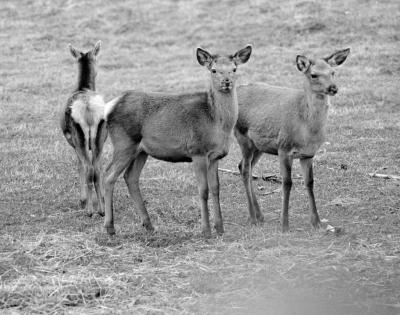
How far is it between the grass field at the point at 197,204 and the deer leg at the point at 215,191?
0.57 ft

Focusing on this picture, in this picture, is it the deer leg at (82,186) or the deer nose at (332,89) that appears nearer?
the deer nose at (332,89)

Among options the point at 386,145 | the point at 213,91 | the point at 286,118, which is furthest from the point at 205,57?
the point at 386,145

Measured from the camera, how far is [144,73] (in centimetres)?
2025

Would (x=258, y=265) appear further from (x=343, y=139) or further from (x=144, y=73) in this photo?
(x=144, y=73)

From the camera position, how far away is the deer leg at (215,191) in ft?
28.6

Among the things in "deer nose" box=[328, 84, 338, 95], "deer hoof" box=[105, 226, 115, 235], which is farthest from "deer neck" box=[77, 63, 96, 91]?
"deer nose" box=[328, 84, 338, 95]

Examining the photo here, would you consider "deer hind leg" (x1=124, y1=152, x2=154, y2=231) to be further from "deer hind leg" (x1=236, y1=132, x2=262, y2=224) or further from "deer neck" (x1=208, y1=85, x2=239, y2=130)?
"deer hind leg" (x1=236, y1=132, x2=262, y2=224)

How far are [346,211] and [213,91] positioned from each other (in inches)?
89.8

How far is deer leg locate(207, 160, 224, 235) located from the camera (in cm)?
872

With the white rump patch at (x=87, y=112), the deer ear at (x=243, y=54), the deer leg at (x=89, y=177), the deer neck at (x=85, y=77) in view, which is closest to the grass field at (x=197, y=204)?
the deer leg at (x=89, y=177)

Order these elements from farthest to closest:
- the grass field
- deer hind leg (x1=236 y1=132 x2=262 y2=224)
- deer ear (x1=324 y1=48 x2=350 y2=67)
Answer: deer hind leg (x1=236 y1=132 x2=262 y2=224) → deer ear (x1=324 y1=48 x2=350 y2=67) → the grass field

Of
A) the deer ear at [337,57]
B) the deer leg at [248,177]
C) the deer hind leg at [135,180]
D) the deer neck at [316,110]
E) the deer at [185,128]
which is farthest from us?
the deer leg at [248,177]

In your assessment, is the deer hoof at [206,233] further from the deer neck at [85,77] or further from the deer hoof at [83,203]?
the deer neck at [85,77]

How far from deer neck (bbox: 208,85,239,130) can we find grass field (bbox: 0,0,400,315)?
1225 millimetres
